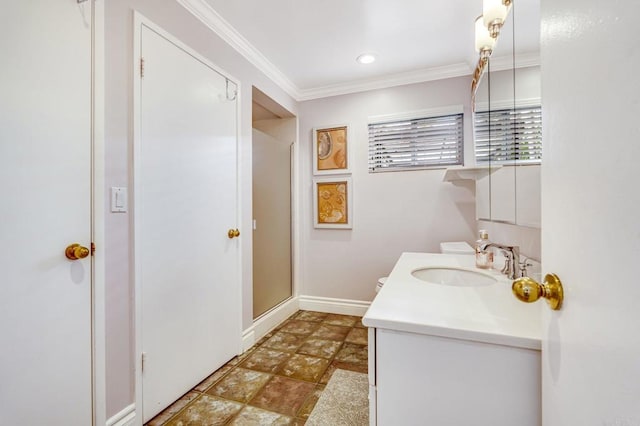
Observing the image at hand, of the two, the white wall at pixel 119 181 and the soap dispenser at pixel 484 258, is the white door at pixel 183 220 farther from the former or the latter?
the soap dispenser at pixel 484 258

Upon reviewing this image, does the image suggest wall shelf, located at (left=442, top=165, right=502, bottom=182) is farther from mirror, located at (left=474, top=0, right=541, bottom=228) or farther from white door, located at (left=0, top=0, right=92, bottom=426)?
white door, located at (left=0, top=0, right=92, bottom=426)

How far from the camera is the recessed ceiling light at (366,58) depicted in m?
2.40

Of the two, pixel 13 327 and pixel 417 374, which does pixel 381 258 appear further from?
pixel 13 327

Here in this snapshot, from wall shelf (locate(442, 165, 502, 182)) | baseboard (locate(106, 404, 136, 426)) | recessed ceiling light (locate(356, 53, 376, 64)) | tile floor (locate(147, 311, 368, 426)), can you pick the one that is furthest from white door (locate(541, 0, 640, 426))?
recessed ceiling light (locate(356, 53, 376, 64))

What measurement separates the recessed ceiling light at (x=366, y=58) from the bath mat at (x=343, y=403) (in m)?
2.45

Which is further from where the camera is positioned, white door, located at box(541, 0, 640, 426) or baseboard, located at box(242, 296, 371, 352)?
baseboard, located at box(242, 296, 371, 352)

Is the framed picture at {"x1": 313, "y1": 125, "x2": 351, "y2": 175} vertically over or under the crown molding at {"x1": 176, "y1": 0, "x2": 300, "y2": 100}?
under

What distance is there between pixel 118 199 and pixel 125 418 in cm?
103

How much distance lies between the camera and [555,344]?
581 mm

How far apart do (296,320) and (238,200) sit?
1428 mm

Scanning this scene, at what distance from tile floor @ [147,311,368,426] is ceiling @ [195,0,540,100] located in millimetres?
2066

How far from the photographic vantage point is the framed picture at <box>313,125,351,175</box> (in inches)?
117

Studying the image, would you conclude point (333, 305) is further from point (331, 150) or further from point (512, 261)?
point (512, 261)

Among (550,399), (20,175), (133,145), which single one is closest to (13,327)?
(20,175)
